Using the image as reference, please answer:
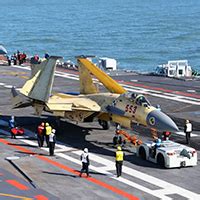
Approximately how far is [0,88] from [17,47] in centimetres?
7104

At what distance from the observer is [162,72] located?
74.9 meters

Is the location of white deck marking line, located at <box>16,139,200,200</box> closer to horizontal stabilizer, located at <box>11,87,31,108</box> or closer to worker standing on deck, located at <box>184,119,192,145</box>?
worker standing on deck, located at <box>184,119,192,145</box>

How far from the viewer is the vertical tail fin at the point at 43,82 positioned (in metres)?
40.3

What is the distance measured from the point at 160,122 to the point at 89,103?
720 centimetres

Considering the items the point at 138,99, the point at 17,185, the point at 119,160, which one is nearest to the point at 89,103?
the point at 138,99

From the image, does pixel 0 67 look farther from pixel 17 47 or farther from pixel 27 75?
pixel 17 47

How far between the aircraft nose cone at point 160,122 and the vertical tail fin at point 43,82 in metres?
7.48

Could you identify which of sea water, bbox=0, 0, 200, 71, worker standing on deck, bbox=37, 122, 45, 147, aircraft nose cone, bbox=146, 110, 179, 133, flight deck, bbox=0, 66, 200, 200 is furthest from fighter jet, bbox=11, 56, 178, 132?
sea water, bbox=0, 0, 200, 71

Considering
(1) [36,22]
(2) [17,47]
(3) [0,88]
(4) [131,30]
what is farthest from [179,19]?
(3) [0,88]

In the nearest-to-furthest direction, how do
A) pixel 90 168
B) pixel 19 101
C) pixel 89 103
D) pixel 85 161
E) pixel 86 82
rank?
pixel 85 161 → pixel 90 168 → pixel 89 103 → pixel 19 101 → pixel 86 82

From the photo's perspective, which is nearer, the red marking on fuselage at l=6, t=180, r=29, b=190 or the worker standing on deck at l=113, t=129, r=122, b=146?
the red marking on fuselage at l=6, t=180, r=29, b=190

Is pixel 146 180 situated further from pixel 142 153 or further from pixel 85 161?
pixel 142 153

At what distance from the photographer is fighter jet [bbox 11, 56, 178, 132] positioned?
3762 centimetres

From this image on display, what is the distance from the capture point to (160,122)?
118ft
